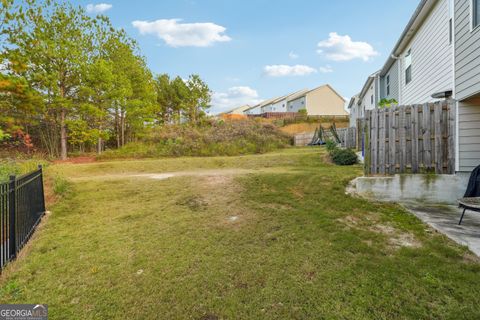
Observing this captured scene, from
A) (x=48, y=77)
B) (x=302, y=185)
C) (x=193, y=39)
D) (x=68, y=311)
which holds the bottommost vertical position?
(x=68, y=311)

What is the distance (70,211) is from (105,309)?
3638mm

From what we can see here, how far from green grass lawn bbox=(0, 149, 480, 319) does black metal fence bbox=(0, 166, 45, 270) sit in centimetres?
16

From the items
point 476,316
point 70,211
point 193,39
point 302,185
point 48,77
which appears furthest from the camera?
point 193,39

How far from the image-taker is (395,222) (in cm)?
391

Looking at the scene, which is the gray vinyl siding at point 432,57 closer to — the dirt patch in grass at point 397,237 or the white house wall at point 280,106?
the dirt patch in grass at point 397,237

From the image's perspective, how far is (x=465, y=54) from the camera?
4746mm

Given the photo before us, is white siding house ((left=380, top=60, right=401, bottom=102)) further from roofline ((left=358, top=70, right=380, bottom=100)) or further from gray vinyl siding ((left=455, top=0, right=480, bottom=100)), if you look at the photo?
gray vinyl siding ((left=455, top=0, right=480, bottom=100))

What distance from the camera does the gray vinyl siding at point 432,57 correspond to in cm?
634

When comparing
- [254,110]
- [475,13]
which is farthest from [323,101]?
[475,13]

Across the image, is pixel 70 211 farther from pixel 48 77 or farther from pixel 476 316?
pixel 48 77

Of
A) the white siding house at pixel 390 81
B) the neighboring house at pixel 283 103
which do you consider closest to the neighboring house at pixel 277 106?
A: the neighboring house at pixel 283 103

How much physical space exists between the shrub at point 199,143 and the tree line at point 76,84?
1.74m

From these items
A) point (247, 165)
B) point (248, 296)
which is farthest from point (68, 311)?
point (247, 165)

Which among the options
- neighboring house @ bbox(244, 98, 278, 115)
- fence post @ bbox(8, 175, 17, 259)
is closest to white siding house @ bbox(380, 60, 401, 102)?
fence post @ bbox(8, 175, 17, 259)
